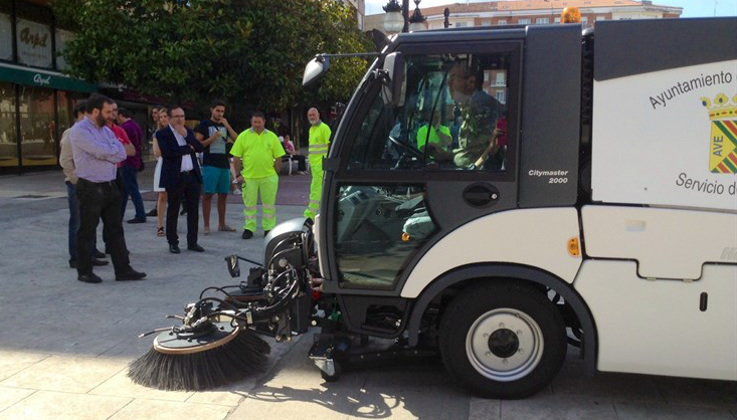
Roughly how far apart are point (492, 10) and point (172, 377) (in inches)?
2559

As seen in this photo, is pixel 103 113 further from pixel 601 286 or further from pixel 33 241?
pixel 601 286

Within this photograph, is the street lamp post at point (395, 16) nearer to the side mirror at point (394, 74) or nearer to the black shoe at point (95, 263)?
the black shoe at point (95, 263)

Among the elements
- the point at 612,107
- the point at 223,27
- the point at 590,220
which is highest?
the point at 223,27

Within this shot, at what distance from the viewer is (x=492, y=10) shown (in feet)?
211

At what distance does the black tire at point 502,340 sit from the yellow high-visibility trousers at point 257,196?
5.63m

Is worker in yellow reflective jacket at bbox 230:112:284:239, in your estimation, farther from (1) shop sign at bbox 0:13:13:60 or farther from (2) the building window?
(2) the building window

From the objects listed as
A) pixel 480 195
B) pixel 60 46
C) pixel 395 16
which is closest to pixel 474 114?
pixel 480 195

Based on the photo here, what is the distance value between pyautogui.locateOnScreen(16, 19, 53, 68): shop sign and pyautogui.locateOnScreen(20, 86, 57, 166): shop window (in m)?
0.83

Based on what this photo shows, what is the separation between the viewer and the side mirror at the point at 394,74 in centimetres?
359

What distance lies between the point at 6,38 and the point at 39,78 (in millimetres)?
1334

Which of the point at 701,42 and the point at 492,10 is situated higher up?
the point at 492,10

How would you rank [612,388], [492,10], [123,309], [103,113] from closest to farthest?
1. [612,388]
2. [123,309]
3. [103,113]
4. [492,10]

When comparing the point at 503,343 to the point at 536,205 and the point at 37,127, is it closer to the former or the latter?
the point at 536,205

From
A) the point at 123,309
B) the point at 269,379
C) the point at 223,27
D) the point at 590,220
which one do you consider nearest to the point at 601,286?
the point at 590,220
